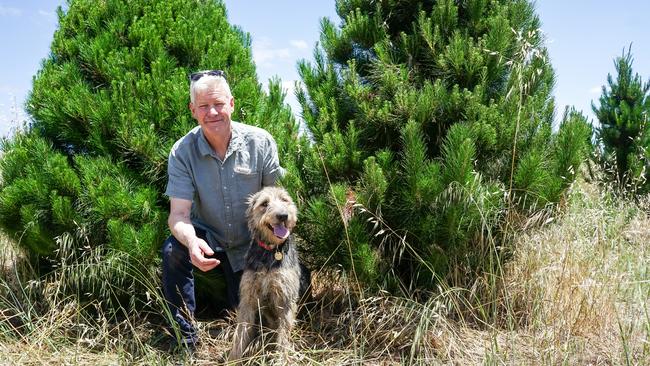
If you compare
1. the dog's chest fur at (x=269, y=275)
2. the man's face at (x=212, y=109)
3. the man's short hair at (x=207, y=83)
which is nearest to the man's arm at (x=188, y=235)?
the dog's chest fur at (x=269, y=275)

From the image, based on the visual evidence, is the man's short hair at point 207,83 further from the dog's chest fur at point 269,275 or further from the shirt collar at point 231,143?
the dog's chest fur at point 269,275

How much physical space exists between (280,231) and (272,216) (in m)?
0.12

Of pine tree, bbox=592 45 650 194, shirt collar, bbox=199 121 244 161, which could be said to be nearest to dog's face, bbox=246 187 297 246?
shirt collar, bbox=199 121 244 161

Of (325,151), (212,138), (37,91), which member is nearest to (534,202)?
(325,151)

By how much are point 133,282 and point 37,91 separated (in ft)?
6.44

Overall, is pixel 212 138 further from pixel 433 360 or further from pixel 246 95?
pixel 433 360

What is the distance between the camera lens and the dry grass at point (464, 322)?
139 inches

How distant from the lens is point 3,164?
465cm

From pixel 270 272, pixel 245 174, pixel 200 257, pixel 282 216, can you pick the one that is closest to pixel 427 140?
pixel 282 216

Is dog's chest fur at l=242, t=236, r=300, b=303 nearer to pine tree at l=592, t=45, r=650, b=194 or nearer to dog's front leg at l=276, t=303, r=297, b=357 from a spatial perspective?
dog's front leg at l=276, t=303, r=297, b=357

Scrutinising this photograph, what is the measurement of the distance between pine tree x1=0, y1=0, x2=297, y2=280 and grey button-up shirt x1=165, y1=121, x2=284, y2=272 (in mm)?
236

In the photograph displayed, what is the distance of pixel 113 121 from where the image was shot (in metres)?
4.43

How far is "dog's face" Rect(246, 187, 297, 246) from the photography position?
354 centimetres

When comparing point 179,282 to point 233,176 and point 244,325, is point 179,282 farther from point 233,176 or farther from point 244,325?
point 233,176
